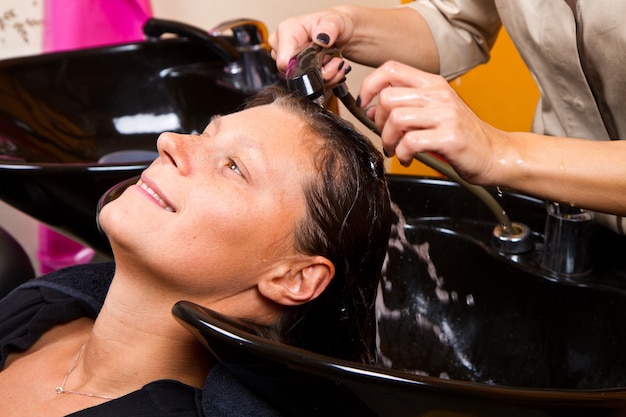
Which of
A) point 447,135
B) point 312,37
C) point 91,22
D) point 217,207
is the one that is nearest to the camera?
point 447,135

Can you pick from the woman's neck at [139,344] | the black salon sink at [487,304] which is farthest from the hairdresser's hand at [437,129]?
the woman's neck at [139,344]

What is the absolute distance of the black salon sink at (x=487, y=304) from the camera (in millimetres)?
1121

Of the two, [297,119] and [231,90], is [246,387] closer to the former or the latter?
[297,119]

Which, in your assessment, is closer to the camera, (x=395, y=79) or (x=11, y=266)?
(x=395, y=79)

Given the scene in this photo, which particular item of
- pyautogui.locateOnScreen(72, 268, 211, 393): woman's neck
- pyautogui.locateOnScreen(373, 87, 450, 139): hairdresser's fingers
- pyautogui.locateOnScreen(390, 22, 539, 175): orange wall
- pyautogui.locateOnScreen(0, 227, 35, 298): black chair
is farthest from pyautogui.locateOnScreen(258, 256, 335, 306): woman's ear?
pyautogui.locateOnScreen(390, 22, 539, 175): orange wall

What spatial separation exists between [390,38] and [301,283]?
53cm

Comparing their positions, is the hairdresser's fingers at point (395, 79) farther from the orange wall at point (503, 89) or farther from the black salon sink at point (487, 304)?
the orange wall at point (503, 89)

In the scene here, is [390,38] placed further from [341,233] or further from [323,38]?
[341,233]

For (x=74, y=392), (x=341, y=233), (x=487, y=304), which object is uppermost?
(x=341, y=233)

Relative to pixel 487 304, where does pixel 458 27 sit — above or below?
above

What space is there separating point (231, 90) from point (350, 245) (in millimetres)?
823

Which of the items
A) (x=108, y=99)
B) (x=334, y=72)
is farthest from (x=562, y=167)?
(x=108, y=99)

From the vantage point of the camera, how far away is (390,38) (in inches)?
52.8

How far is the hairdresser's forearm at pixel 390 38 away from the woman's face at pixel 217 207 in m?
0.33
